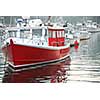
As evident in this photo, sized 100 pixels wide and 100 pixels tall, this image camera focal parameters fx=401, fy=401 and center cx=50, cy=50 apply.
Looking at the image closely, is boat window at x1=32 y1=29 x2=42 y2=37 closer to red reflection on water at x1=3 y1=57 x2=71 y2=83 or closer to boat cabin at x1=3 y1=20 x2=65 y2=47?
boat cabin at x1=3 y1=20 x2=65 y2=47

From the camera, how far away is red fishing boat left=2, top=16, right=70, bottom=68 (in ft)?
15.7

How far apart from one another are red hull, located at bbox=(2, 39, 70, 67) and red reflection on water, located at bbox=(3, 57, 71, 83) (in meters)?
0.09

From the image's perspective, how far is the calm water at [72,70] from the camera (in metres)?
4.77

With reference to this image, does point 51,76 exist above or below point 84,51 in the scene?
below

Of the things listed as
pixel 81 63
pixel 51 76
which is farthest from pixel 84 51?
pixel 51 76

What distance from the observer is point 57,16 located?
4711 millimetres

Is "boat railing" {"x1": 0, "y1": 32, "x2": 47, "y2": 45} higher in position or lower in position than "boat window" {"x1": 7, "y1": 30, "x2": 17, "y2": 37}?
lower

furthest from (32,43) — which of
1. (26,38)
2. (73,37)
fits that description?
(73,37)

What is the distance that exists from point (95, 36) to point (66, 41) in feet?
1.16

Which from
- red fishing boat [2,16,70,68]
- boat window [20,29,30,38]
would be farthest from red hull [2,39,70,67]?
boat window [20,29,30,38]

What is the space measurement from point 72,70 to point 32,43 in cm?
58

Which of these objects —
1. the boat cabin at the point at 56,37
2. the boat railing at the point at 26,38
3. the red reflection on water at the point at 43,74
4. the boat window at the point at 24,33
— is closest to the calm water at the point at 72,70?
the red reflection on water at the point at 43,74
